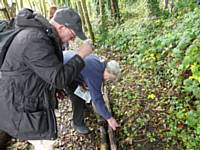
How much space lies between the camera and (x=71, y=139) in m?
5.57

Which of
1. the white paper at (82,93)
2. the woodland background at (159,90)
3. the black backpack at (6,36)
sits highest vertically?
the black backpack at (6,36)

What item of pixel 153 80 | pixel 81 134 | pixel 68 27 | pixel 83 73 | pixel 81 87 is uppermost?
pixel 68 27

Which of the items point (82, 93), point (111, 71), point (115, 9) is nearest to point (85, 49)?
point (111, 71)

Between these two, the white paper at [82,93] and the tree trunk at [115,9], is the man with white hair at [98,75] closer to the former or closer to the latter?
the white paper at [82,93]

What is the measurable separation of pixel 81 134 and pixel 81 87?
0.91m

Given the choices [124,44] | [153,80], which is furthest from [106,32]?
[153,80]

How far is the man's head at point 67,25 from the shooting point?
3455 mm

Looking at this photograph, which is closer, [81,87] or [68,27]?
[68,27]

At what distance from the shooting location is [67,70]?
3385 millimetres

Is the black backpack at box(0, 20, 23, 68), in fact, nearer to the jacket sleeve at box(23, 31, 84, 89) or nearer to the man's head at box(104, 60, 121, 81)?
the jacket sleeve at box(23, 31, 84, 89)

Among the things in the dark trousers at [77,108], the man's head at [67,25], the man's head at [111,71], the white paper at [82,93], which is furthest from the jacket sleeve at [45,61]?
the dark trousers at [77,108]

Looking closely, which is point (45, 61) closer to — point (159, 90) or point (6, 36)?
point (6, 36)

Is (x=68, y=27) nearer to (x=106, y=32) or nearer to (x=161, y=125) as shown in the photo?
(x=161, y=125)

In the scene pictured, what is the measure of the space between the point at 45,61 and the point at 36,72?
176 mm
